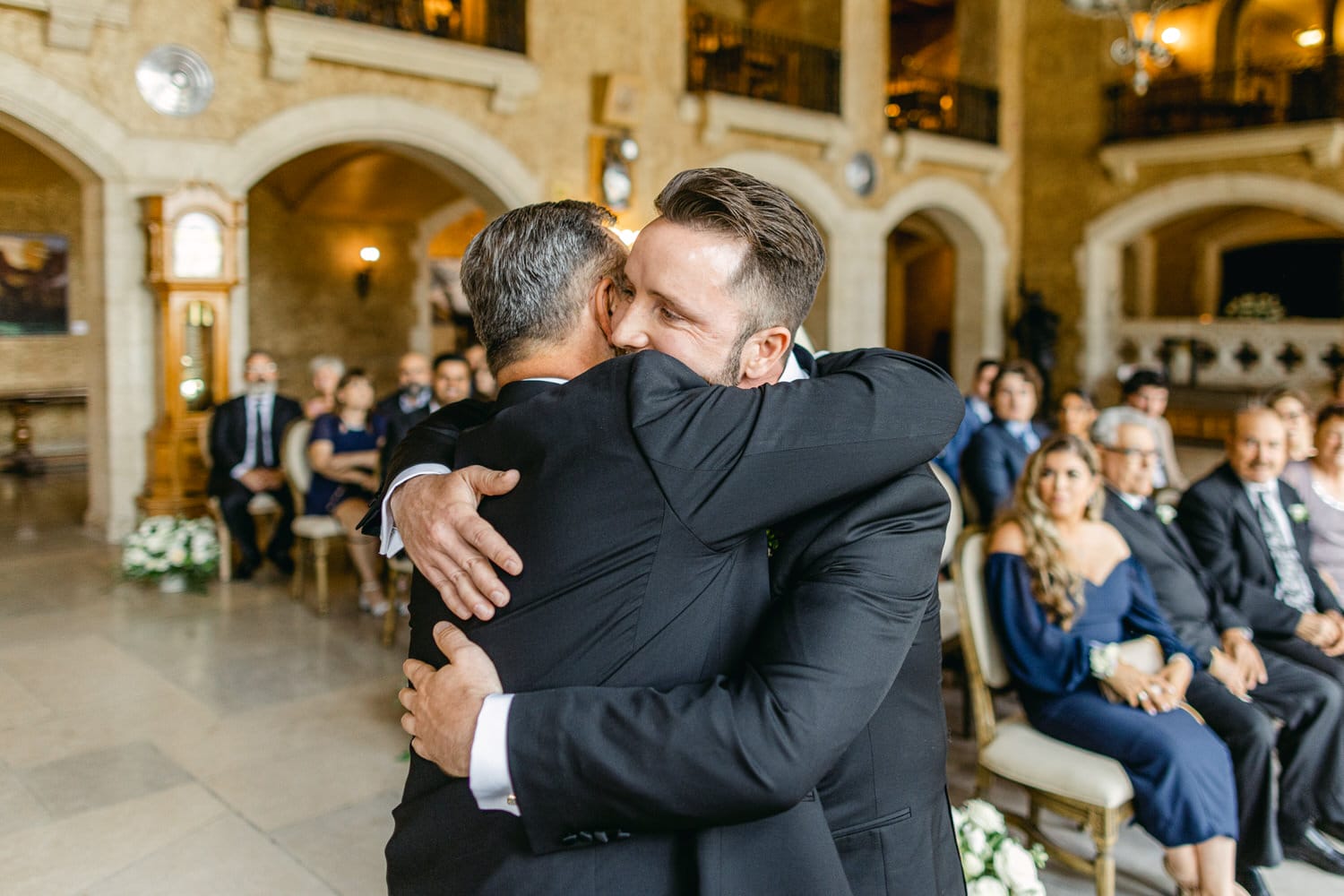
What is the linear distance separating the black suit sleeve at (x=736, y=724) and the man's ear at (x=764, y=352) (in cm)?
23

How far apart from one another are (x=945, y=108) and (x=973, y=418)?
26.0 ft

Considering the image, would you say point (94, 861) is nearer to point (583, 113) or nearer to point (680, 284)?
point (680, 284)

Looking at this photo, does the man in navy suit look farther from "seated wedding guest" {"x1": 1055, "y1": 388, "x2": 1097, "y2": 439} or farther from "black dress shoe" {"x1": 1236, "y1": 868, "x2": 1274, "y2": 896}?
"black dress shoe" {"x1": 1236, "y1": 868, "x2": 1274, "y2": 896}

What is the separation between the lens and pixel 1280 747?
328 centimetres

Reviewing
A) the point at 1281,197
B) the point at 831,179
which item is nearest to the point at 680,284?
the point at 831,179

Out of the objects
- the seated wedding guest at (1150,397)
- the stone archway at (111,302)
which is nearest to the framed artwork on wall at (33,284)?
the stone archway at (111,302)

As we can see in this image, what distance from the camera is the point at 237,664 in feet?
16.1

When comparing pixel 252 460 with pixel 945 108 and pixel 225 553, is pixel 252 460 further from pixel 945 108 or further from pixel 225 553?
pixel 945 108

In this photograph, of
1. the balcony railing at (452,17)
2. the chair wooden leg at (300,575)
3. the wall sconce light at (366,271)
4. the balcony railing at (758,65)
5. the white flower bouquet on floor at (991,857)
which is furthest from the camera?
the wall sconce light at (366,271)

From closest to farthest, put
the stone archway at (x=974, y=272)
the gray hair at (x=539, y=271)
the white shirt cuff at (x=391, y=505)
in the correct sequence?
1. the gray hair at (x=539, y=271)
2. the white shirt cuff at (x=391, y=505)
3. the stone archway at (x=974, y=272)

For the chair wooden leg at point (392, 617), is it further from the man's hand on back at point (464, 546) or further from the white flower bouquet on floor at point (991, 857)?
the man's hand on back at point (464, 546)

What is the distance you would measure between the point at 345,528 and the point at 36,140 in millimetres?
3902

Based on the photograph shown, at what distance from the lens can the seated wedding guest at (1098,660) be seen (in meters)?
2.65

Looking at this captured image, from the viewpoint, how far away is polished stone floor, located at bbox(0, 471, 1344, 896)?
9.96ft
